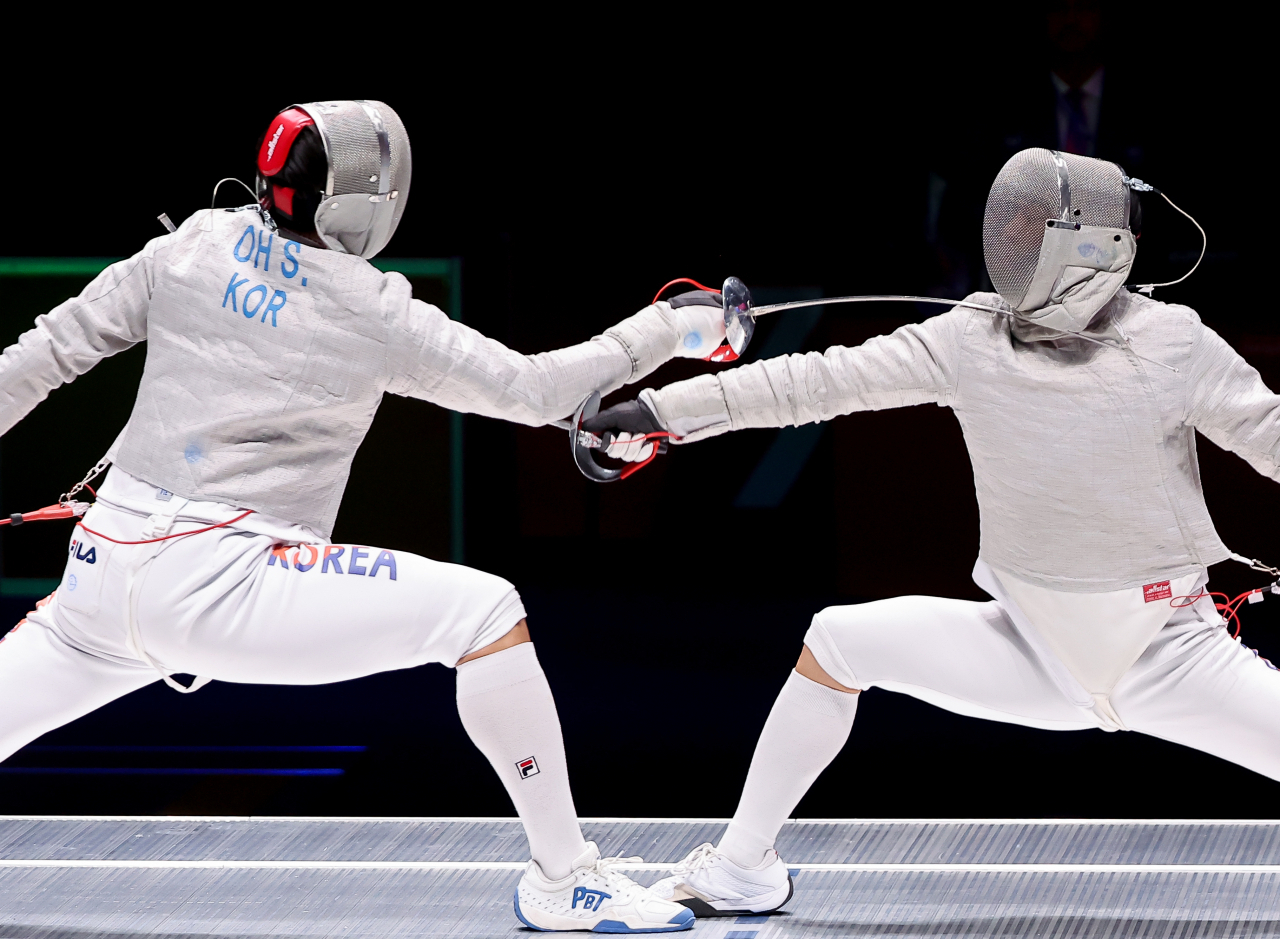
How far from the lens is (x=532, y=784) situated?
1956 millimetres

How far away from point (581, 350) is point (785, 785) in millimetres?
716

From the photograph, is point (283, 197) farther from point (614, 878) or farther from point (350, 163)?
point (614, 878)

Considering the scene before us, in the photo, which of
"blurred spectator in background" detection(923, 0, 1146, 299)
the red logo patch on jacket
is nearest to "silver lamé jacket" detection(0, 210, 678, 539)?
the red logo patch on jacket

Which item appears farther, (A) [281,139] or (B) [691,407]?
(B) [691,407]

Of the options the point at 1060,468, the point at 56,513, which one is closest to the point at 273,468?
the point at 56,513

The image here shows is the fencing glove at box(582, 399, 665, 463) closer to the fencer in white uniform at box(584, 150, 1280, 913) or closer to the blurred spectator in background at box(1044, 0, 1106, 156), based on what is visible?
the fencer in white uniform at box(584, 150, 1280, 913)

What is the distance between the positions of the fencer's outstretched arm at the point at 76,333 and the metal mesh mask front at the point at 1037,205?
1.17 meters

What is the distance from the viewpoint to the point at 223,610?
6.10ft

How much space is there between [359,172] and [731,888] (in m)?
1.19

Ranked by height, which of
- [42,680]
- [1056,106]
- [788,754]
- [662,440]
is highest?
[1056,106]

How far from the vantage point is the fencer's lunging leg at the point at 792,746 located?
208 centimetres

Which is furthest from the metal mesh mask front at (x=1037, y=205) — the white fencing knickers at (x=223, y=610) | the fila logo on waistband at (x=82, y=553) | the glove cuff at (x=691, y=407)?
the fila logo on waistband at (x=82, y=553)

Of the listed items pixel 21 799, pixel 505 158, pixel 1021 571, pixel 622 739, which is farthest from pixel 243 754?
pixel 1021 571

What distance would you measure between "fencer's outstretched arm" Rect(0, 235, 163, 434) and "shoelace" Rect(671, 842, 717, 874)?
114cm
